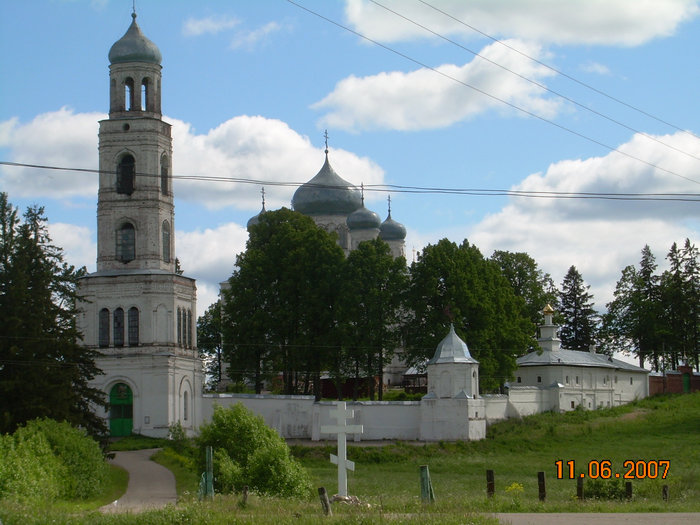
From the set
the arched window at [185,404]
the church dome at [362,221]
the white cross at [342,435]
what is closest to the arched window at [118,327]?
the arched window at [185,404]

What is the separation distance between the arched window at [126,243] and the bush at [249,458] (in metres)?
19.6

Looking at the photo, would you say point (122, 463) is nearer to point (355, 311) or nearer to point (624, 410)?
point (355, 311)

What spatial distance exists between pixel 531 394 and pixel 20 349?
27642mm

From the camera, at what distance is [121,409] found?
47.9m

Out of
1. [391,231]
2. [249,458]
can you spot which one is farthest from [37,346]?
[391,231]

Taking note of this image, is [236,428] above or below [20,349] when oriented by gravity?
below

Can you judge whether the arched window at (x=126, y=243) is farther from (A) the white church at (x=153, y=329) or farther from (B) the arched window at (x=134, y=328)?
(B) the arched window at (x=134, y=328)

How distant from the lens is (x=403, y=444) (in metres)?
46.8

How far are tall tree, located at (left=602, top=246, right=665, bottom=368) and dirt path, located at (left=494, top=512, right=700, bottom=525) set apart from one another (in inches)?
1890

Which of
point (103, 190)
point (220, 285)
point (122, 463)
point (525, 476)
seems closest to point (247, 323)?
point (103, 190)

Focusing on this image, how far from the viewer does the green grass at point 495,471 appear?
65.0 ft

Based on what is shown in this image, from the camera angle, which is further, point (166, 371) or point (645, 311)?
point (645, 311)
